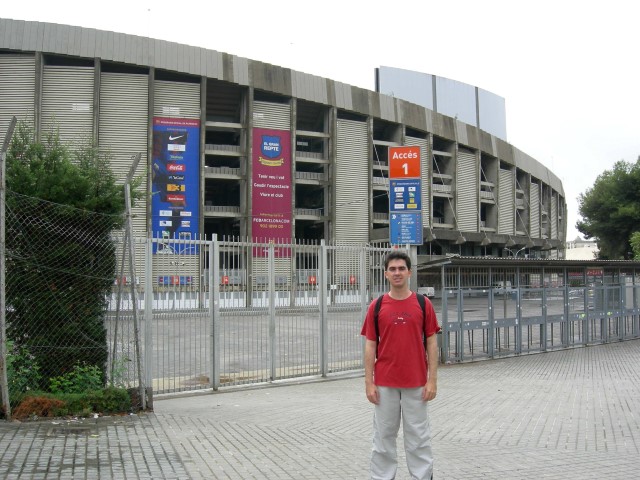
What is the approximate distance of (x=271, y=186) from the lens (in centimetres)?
4575

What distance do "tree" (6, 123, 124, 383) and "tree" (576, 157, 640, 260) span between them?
180 feet

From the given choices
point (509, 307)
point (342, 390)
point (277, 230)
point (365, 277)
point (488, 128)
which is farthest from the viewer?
point (488, 128)

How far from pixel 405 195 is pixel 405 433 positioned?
36.0 ft

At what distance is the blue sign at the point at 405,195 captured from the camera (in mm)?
15414

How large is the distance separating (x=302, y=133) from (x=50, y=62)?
53.6ft

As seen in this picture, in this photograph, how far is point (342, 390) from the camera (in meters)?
11.1

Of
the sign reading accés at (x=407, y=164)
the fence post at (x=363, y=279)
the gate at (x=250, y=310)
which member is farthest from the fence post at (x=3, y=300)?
the sign reading accés at (x=407, y=164)

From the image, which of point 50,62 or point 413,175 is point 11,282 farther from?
point 50,62

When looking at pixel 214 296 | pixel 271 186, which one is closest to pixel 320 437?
pixel 214 296

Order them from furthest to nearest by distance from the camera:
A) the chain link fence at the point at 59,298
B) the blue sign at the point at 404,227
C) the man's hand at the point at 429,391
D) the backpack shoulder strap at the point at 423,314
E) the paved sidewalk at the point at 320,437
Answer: the blue sign at the point at 404,227
the chain link fence at the point at 59,298
the paved sidewalk at the point at 320,437
the backpack shoulder strap at the point at 423,314
the man's hand at the point at 429,391

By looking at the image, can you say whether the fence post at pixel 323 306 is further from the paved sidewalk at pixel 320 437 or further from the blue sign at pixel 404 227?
the blue sign at pixel 404 227

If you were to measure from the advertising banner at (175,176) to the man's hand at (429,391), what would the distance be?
38.1m

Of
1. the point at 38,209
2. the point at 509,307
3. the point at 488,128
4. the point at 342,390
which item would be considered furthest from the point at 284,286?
the point at 488,128

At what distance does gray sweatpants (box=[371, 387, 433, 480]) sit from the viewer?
4.93 m
